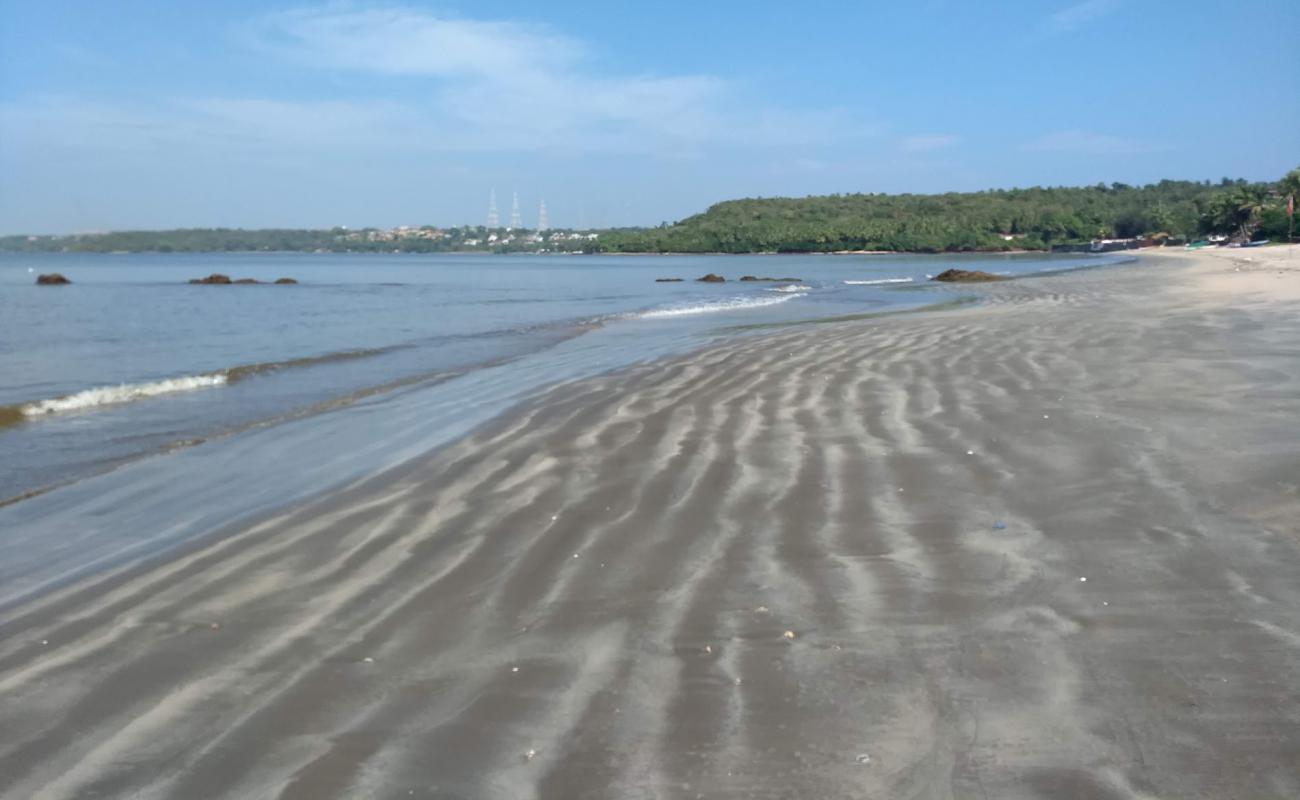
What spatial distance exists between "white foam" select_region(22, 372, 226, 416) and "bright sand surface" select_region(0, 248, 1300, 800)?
25.9ft

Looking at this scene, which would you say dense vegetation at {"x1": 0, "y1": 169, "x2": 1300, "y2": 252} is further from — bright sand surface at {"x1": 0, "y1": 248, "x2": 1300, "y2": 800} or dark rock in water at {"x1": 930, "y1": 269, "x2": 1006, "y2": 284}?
bright sand surface at {"x1": 0, "y1": 248, "x2": 1300, "y2": 800}

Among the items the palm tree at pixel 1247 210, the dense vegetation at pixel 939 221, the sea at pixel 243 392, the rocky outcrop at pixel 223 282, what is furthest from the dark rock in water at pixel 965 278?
the dense vegetation at pixel 939 221

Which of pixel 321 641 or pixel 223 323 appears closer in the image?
pixel 321 641

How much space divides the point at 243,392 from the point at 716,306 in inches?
835

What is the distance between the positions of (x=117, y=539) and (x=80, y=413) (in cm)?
758

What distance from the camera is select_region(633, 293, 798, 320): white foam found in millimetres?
30602

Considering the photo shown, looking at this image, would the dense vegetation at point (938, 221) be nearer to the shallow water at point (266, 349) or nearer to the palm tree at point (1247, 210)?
the palm tree at point (1247, 210)

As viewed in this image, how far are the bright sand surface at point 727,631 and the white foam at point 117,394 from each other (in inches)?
311

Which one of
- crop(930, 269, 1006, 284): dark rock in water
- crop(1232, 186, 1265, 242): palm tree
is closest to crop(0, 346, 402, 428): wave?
crop(930, 269, 1006, 284): dark rock in water

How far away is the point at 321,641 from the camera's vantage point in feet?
14.1

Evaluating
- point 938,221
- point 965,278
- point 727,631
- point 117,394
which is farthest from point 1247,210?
point 727,631

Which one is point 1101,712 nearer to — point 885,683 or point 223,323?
point 885,683

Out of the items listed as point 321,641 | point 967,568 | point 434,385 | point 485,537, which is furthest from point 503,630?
point 434,385

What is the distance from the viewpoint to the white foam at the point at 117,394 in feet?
43.9
